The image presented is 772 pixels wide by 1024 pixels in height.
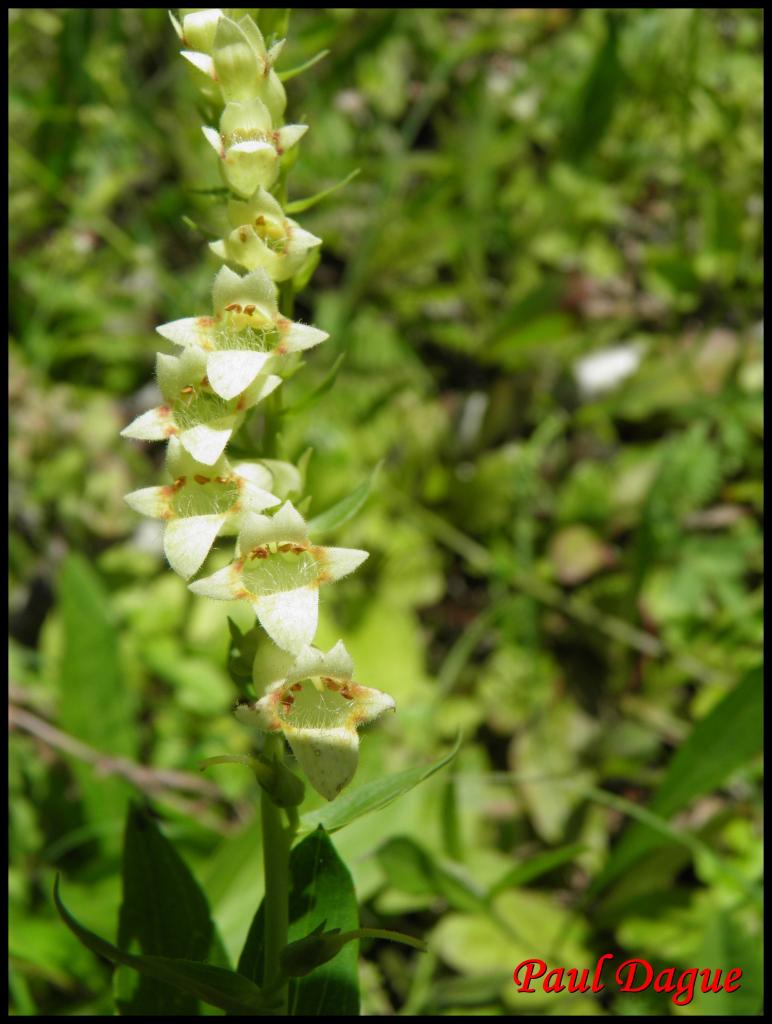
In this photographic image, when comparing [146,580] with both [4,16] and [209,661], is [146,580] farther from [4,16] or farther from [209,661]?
[4,16]

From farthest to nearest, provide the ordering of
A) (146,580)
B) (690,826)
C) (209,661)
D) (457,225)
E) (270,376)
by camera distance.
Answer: (457,225), (146,580), (209,661), (690,826), (270,376)

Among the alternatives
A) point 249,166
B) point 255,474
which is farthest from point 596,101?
point 255,474

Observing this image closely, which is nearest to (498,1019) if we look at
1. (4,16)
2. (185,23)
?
(185,23)

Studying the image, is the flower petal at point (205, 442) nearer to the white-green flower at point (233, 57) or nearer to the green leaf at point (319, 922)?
the white-green flower at point (233, 57)

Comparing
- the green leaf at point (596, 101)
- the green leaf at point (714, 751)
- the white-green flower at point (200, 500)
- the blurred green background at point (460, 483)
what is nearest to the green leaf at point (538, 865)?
the blurred green background at point (460, 483)

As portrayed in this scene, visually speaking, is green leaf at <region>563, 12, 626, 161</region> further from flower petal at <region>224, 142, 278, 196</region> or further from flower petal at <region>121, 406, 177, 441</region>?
flower petal at <region>121, 406, 177, 441</region>
